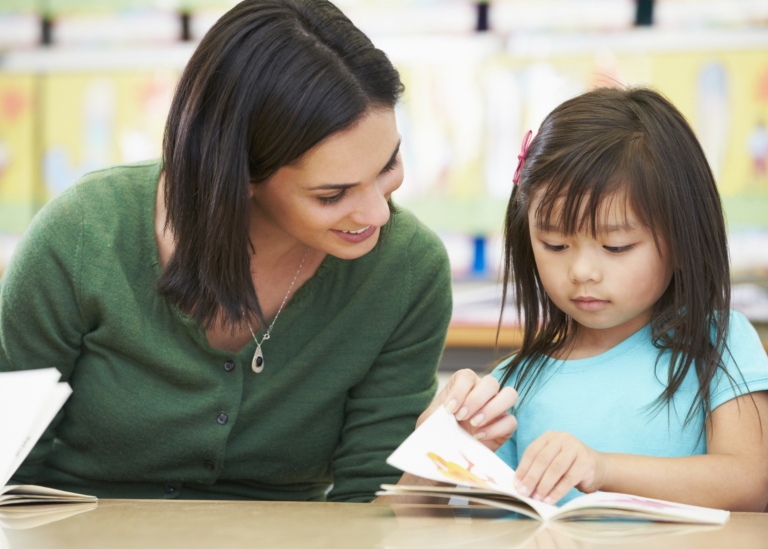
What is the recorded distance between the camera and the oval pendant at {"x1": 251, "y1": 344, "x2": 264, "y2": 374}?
4.35ft

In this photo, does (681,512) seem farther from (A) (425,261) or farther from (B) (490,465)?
(A) (425,261)

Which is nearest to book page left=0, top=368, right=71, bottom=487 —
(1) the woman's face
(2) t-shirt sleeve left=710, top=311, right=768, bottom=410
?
(1) the woman's face

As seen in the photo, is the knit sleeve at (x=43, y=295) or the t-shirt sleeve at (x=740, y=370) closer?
the t-shirt sleeve at (x=740, y=370)

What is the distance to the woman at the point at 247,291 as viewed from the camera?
1171mm

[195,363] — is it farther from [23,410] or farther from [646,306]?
[646,306]

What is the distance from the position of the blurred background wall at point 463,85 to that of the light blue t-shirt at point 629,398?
4.20 ft

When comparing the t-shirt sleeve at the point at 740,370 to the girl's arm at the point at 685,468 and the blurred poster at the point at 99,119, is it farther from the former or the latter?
the blurred poster at the point at 99,119

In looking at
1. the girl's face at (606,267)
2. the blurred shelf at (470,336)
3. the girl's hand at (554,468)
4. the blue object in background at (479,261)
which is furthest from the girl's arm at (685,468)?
the blue object in background at (479,261)

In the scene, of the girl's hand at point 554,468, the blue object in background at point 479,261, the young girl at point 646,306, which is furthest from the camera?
the blue object in background at point 479,261

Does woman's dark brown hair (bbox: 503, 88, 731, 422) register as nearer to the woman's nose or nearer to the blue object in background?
the woman's nose

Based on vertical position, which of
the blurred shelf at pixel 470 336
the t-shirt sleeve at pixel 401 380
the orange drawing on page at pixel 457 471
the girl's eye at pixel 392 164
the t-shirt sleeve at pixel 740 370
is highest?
the girl's eye at pixel 392 164

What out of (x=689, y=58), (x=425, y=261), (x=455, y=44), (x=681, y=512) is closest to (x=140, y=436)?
(x=425, y=261)

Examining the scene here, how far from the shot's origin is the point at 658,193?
3.56ft

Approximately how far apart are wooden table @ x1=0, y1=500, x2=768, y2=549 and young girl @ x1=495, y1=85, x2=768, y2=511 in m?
0.14
